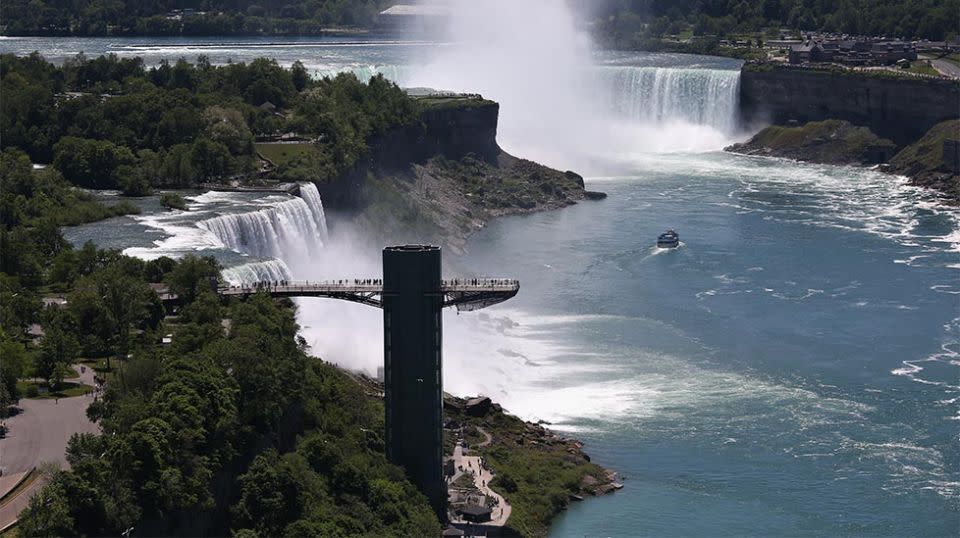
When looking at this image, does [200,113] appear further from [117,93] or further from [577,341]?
[577,341]

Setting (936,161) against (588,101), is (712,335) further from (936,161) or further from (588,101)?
(588,101)

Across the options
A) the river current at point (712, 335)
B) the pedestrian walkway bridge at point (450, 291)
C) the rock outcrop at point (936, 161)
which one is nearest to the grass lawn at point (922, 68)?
the rock outcrop at point (936, 161)

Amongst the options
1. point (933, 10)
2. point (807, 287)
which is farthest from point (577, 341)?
point (933, 10)

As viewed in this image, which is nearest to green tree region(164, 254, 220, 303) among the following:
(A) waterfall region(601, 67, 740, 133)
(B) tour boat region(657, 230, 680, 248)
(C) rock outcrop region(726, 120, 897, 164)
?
(B) tour boat region(657, 230, 680, 248)

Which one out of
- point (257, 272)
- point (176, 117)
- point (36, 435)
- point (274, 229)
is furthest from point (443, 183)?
point (36, 435)

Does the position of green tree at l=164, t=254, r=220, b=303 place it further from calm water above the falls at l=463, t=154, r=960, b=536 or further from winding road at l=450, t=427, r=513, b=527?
calm water above the falls at l=463, t=154, r=960, b=536

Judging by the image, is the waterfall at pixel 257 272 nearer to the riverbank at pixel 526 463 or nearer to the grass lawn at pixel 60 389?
the riverbank at pixel 526 463
